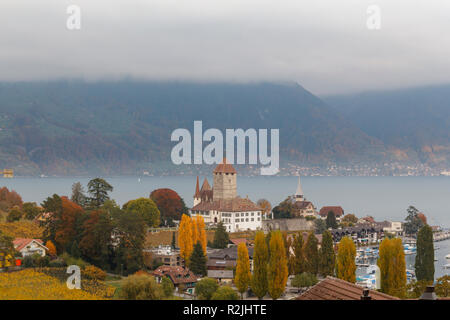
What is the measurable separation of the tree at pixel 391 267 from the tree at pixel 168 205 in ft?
109

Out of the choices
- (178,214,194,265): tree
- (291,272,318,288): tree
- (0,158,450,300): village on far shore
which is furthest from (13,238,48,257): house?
(291,272,318,288): tree

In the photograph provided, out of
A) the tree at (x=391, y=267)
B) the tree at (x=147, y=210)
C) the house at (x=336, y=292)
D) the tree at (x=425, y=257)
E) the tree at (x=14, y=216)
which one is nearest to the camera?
the house at (x=336, y=292)

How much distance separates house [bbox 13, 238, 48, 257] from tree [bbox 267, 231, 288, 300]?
15087mm

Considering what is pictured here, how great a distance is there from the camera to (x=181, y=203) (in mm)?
67188

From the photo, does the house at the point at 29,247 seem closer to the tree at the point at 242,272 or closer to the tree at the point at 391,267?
the tree at the point at 242,272

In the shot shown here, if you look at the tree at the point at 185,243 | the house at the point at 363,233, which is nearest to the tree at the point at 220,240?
the tree at the point at 185,243

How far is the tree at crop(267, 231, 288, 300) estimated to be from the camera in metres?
33.3

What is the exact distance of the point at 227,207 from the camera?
2739 inches

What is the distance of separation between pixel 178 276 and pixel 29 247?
31.3ft

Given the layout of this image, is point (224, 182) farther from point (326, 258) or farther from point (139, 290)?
point (139, 290)

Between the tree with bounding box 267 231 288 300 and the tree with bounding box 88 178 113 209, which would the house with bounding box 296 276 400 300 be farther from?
the tree with bounding box 88 178 113 209

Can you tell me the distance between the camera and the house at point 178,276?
3753 cm
